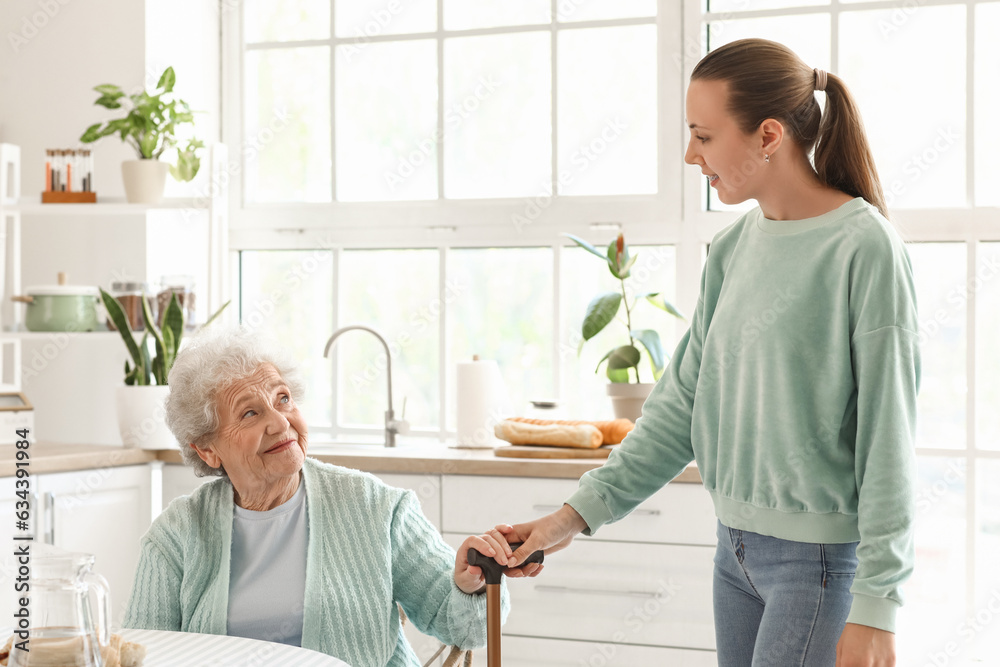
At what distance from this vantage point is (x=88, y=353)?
10.4ft

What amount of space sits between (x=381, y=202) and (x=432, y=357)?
526 millimetres

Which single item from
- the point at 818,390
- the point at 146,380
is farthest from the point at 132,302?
the point at 818,390

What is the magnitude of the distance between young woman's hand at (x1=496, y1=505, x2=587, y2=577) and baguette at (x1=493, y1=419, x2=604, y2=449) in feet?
3.61

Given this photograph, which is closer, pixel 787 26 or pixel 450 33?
pixel 787 26

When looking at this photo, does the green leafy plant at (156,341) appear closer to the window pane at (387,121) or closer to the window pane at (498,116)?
the window pane at (387,121)

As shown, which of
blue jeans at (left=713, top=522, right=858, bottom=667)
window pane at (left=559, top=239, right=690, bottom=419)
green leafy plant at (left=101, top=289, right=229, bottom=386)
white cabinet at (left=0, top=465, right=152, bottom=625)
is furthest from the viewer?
window pane at (left=559, top=239, right=690, bottom=419)

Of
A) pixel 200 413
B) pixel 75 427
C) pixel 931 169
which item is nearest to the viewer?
pixel 200 413

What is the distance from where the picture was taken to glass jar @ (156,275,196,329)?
2941mm

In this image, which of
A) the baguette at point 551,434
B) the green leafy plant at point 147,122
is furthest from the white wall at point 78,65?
the baguette at point 551,434

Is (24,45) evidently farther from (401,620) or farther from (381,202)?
(401,620)

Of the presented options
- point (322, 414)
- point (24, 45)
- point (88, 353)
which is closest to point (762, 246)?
point (322, 414)

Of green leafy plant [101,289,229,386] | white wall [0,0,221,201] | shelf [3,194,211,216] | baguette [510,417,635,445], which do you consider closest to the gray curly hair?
baguette [510,417,635,445]

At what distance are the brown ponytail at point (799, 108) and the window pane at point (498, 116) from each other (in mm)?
1849

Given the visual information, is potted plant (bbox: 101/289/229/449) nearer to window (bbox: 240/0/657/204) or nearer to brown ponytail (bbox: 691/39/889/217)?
window (bbox: 240/0/657/204)
